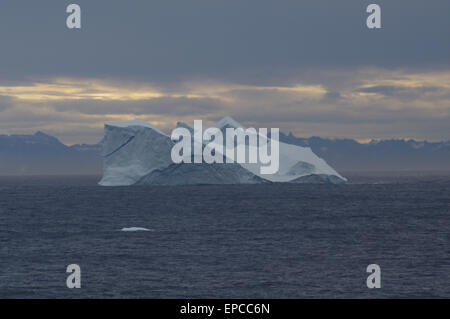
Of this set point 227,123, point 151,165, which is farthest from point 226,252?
point 227,123

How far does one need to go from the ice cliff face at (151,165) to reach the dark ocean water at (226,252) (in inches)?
1233

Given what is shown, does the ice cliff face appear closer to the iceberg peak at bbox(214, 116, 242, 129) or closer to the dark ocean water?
the iceberg peak at bbox(214, 116, 242, 129)

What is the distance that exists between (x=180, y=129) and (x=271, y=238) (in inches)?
2581

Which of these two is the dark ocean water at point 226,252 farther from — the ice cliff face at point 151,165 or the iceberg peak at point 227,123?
the iceberg peak at point 227,123

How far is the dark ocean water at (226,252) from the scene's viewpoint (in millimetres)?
27375

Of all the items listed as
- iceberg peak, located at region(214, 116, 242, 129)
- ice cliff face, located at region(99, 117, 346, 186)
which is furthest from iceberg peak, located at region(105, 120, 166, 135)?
iceberg peak, located at region(214, 116, 242, 129)

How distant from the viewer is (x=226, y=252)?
37.4 metres

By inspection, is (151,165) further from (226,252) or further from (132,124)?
(226,252)

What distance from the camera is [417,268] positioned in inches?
1261

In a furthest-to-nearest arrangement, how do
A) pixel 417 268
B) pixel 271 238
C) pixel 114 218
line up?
pixel 114 218 → pixel 271 238 → pixel 417 268

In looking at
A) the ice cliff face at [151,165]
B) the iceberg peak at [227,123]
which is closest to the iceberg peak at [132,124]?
the ice cliff face at [151,165]

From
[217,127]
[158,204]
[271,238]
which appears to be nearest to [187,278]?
[271,238]
